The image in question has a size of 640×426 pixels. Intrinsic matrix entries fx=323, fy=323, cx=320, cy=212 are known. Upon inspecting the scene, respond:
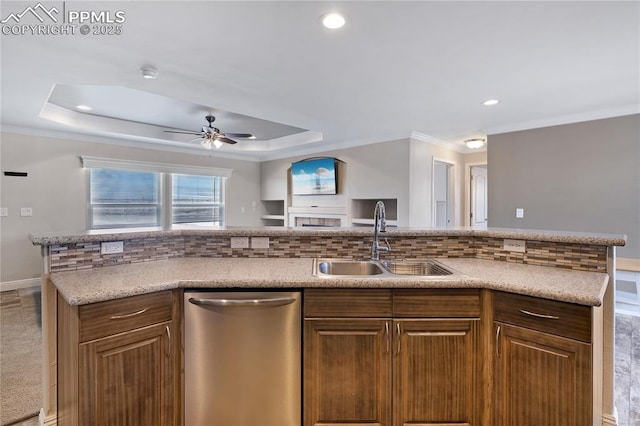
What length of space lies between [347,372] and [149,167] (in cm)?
553

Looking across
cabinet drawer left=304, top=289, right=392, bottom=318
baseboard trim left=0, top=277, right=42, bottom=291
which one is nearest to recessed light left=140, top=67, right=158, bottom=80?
cabinet drawer left=304, top=289, right=392, bottom=318

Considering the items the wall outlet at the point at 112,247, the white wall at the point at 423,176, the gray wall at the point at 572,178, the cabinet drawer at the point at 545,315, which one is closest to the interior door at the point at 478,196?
the white wall at the point at 423,176

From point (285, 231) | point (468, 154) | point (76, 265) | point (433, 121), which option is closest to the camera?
point (76, 265)

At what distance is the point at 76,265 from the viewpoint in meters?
1.86

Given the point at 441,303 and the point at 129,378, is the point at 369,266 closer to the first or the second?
the point at 441,303

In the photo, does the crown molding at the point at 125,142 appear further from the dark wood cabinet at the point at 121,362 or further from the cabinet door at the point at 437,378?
the cabinet door at the point at 437,378

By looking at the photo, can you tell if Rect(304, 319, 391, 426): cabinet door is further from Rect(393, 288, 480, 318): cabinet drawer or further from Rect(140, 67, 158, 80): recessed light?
Rect(140, 67, 158, 80): recessed light

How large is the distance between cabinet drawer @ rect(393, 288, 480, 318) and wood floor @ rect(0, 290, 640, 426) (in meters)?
1.29

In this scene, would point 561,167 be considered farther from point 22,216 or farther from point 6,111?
point 22,216

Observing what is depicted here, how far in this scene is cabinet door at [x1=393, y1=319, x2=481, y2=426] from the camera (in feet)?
5.39

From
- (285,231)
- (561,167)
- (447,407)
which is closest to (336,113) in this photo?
(285,231)

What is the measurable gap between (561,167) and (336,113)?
114 inches

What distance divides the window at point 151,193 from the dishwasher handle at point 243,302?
481cm

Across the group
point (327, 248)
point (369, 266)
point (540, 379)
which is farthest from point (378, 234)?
point (540, 379)
